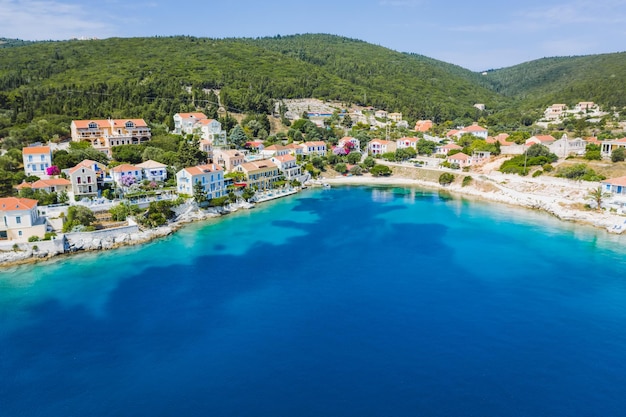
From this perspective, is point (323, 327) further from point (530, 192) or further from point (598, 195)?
point (530, 192)

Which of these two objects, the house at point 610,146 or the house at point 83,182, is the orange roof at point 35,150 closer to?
the house at point 83,182

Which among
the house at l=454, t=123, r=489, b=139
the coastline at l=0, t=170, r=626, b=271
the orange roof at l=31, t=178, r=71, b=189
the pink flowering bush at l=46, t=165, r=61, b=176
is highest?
the house at l=454, t=123, r=489, b=139

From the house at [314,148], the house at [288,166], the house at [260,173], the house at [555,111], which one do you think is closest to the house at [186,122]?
the house at [288,166]

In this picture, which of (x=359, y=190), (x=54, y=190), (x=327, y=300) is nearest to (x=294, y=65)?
(x=359, y=190)

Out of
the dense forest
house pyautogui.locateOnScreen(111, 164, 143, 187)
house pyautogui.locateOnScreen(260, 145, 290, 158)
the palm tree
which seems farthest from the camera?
the dense forest

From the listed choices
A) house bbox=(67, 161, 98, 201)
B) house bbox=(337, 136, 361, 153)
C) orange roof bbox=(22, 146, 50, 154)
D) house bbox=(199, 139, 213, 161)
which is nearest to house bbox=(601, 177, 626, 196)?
house bbox=(337, 136, 361, 153)

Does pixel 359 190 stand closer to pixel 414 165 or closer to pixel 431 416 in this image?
pixel 414 165

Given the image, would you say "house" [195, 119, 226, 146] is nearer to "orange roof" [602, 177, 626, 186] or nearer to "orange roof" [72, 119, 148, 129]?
"orange roof" [72, 119, 148, 129]
